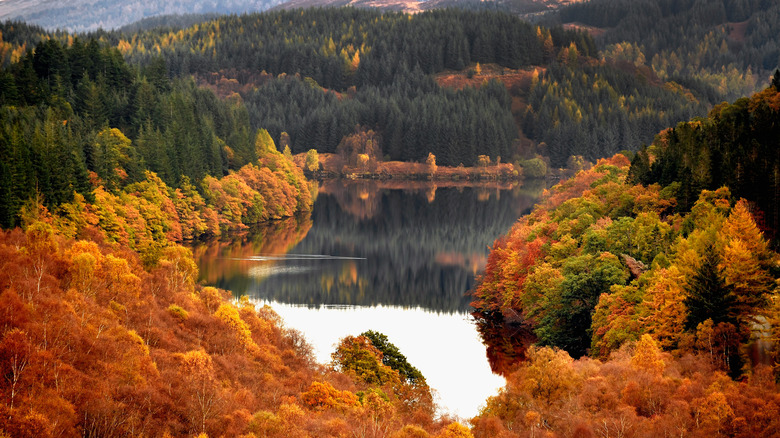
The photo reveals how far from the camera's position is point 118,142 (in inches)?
5064

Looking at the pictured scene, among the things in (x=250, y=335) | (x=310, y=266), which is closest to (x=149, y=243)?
(x=310, y=266)

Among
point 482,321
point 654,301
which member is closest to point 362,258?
point 482,321

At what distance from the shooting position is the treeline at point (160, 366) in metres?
45.5

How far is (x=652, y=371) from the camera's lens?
175 ft

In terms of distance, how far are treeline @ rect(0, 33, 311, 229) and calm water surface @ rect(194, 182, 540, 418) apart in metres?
10.3

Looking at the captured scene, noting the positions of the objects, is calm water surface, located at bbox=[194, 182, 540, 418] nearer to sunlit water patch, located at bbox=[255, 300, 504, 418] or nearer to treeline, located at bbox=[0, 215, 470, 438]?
sunlit water patch, located at bbox=[255, 300, 504, 418]

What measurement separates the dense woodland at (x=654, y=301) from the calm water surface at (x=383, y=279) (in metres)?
4.52

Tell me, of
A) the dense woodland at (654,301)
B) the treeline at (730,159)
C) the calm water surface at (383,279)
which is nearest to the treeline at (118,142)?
the calm water surface at (383,279)

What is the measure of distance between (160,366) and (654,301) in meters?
35.6

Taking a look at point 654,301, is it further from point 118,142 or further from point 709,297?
point 118,142

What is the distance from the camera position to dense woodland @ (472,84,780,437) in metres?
50.3

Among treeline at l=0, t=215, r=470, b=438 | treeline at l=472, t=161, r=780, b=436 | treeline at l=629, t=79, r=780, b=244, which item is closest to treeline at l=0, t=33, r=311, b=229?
treeline at l=0, t=215, r=470, b=438

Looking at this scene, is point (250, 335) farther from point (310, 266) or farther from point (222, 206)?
point (222, 206)

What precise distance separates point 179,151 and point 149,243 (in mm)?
40828
